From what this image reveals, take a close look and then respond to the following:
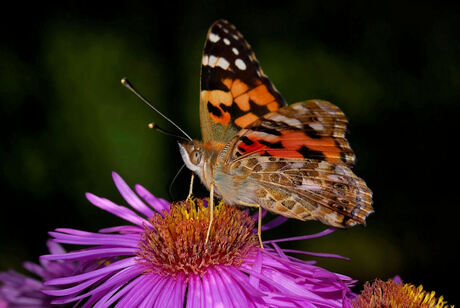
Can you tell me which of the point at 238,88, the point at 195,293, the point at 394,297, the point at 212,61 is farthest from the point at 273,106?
the point at 394,297

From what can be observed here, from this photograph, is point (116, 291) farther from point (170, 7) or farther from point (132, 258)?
point (170, 7)

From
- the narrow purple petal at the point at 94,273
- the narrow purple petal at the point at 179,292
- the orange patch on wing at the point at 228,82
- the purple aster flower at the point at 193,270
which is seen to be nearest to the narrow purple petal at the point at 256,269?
the purple aster flower at the point at 193,270

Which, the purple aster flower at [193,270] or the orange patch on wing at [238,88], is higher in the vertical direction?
Answer: the orange patch on wing at [238,88]

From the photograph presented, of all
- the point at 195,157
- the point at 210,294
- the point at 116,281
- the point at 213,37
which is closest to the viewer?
the point at 210,294

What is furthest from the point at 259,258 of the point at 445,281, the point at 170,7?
the point at 170,7

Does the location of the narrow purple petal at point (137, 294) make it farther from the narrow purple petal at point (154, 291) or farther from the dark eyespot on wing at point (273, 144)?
the dark eyespot on wing at point (273, 144)

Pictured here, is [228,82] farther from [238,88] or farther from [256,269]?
[256,269]
